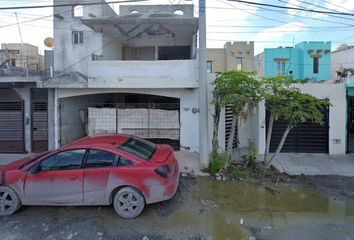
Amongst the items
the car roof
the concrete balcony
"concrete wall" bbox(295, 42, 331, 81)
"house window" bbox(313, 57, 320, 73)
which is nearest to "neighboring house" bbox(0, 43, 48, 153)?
the concrete balcony

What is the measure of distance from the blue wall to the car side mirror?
2461 centimetres

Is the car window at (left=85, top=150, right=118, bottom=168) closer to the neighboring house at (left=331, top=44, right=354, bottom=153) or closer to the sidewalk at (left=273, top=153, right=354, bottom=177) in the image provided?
the sidewalk at (left=273, top=153, right=354, bottom=177)

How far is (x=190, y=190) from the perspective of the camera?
6.98 m

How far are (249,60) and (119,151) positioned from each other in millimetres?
27779

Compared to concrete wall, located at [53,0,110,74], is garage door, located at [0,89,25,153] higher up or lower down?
lower down

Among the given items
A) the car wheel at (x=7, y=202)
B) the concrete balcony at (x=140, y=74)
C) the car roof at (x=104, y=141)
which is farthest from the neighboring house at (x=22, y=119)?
the car wheel at (x=7, y=202)

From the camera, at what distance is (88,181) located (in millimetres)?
5445

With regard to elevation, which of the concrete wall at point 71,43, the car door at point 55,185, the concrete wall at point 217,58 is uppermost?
the concrete wall at point 217,58

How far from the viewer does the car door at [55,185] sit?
214 inches

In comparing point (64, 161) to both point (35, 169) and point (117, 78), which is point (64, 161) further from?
point (117, 78)

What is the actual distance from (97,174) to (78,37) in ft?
24.2

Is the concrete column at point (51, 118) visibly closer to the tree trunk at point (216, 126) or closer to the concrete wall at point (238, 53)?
the tree trunk at point (216, 126)

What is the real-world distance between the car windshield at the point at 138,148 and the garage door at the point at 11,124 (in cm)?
676

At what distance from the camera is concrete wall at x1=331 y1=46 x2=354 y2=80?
87.0 ft
